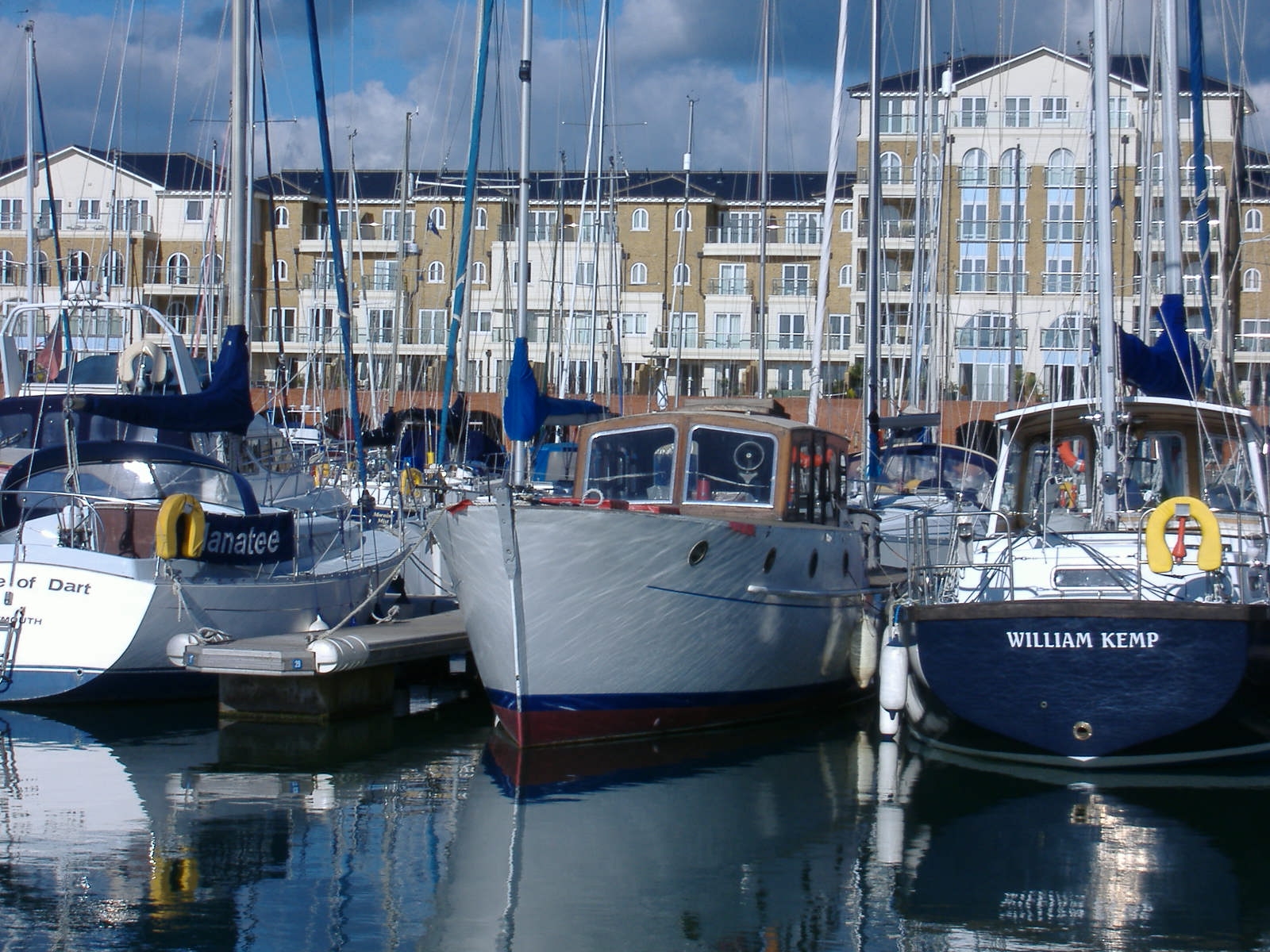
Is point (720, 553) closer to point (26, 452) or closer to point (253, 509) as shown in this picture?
point (253, 509)

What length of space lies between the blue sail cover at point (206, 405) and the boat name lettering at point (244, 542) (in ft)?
5.53

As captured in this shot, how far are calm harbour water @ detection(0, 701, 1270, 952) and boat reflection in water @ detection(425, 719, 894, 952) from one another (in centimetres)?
3

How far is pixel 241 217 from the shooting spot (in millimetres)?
18344

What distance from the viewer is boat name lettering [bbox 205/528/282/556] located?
50.8 ft

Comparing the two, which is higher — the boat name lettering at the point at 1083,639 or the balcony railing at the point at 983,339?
the balcony railing at the point at 983,339

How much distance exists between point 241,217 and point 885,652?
9.92 m

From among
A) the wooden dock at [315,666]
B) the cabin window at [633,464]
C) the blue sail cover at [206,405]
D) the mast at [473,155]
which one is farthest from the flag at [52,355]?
the cabin window at [633,464]

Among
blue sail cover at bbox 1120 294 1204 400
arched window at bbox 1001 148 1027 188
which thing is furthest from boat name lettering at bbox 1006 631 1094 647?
arched window at bbox 1001 148 1027 188

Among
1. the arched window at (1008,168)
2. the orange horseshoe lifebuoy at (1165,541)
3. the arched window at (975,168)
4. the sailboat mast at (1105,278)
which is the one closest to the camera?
the orange horseshoe lifebuoy at (1165,541)

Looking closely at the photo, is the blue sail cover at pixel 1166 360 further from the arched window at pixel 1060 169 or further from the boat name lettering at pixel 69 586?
the arched window at pixel 1060 169

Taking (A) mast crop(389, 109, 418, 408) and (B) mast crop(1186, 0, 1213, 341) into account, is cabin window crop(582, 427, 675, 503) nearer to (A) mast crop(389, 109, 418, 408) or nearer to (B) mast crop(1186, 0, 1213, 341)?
(B) mast crop(1186, 0, 1213, 341)

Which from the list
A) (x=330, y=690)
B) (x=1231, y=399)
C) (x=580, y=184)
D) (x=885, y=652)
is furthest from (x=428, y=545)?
(x=580, y=184)

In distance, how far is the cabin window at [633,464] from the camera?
583 inches

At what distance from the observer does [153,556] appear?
15.4 m
